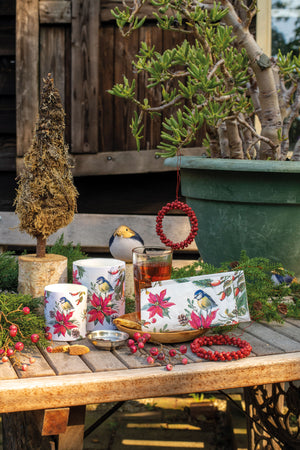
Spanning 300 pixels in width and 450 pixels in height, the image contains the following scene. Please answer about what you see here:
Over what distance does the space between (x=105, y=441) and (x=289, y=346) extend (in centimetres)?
182

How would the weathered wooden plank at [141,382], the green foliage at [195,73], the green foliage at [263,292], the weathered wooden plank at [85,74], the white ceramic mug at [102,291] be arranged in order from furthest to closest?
the weathered wooden plank at [85,74], the green foliage at [195,73], the green foliage at [263,292], the white ceramic mug at [102,291], the weathered wooden plank at [141,382]

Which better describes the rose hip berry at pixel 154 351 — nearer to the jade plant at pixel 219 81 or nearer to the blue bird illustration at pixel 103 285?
the blue bird illustration at pixel 103 285

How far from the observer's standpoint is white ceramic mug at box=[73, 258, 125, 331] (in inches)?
64.7

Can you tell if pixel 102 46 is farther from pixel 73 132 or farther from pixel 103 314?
pixel 103 314

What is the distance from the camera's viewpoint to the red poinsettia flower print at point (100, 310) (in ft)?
5.42

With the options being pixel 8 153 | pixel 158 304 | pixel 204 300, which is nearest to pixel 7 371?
pixel 158 304

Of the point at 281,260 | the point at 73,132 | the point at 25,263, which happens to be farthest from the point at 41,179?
the point at 73,132

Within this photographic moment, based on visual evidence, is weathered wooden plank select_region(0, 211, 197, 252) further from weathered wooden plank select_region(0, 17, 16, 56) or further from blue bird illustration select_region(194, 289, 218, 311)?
blue bird illustration select_region(194, 289, 218, 311)

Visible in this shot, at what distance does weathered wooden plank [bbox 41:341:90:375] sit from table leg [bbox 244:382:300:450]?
0.90 metres


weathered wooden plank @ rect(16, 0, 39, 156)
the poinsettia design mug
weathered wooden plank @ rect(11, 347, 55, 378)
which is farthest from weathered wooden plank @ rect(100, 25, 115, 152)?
weathered wooden plank @ rect(11, 347, 55, 378)

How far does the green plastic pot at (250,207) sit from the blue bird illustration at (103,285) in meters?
0.78

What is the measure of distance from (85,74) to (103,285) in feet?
6.99

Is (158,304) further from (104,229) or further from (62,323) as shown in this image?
(104,229)

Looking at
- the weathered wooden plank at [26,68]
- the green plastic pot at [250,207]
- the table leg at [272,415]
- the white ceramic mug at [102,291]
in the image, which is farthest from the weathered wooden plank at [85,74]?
the white ceramic mug at [102,291]
